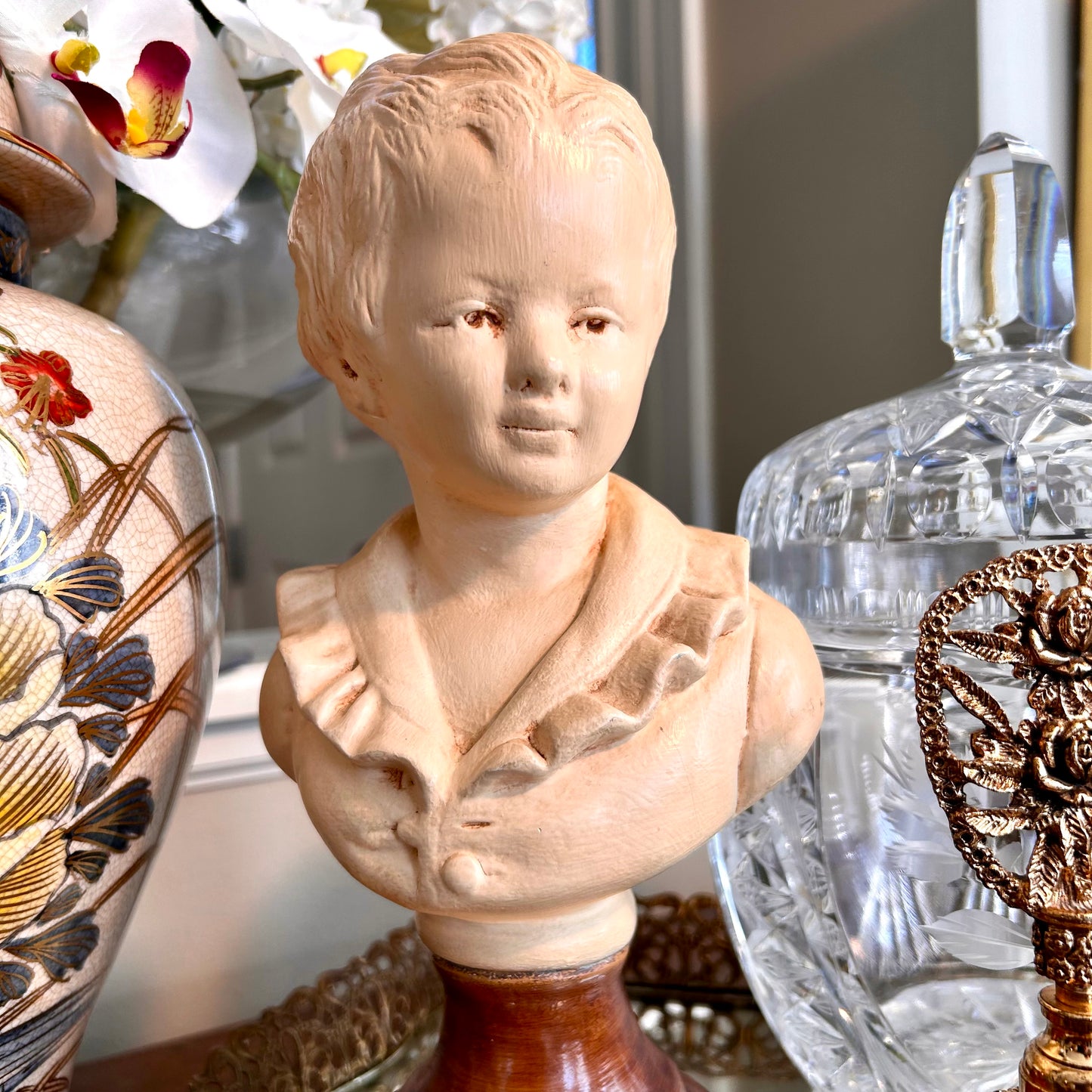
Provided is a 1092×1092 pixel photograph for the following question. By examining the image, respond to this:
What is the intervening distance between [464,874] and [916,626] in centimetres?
28

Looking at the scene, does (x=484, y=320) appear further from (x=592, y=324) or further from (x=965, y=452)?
(x=965, y=452)

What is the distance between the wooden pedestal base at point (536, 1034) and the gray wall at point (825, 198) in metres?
0.58

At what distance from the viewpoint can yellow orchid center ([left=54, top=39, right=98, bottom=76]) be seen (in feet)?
1.90

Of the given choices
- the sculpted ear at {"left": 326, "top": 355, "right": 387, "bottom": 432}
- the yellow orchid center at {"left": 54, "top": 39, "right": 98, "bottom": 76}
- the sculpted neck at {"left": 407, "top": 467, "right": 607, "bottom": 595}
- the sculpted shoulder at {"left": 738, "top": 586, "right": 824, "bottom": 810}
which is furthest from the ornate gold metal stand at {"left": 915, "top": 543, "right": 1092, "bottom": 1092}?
the yellow orchid center at {"left": 54, "top": 39, "right": 98, "bottom": 76}

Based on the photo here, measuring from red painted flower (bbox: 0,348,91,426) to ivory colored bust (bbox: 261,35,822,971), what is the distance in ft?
0.37

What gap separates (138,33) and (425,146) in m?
0.28

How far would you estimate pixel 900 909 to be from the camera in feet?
1.96

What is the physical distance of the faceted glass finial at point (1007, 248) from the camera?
0.61m

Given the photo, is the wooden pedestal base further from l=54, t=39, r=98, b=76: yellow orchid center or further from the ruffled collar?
l=54, t=39, r=98, b=76: yellow orchid center

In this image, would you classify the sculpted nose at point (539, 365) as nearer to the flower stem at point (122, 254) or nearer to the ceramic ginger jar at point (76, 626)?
the ceramic ginger jar at point (76, 626)

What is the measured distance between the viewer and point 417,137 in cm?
45

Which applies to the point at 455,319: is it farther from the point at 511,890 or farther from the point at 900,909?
the point at 900,909

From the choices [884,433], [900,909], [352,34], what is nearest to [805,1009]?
[900,909]

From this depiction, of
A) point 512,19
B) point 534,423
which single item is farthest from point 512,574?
point 512,19
